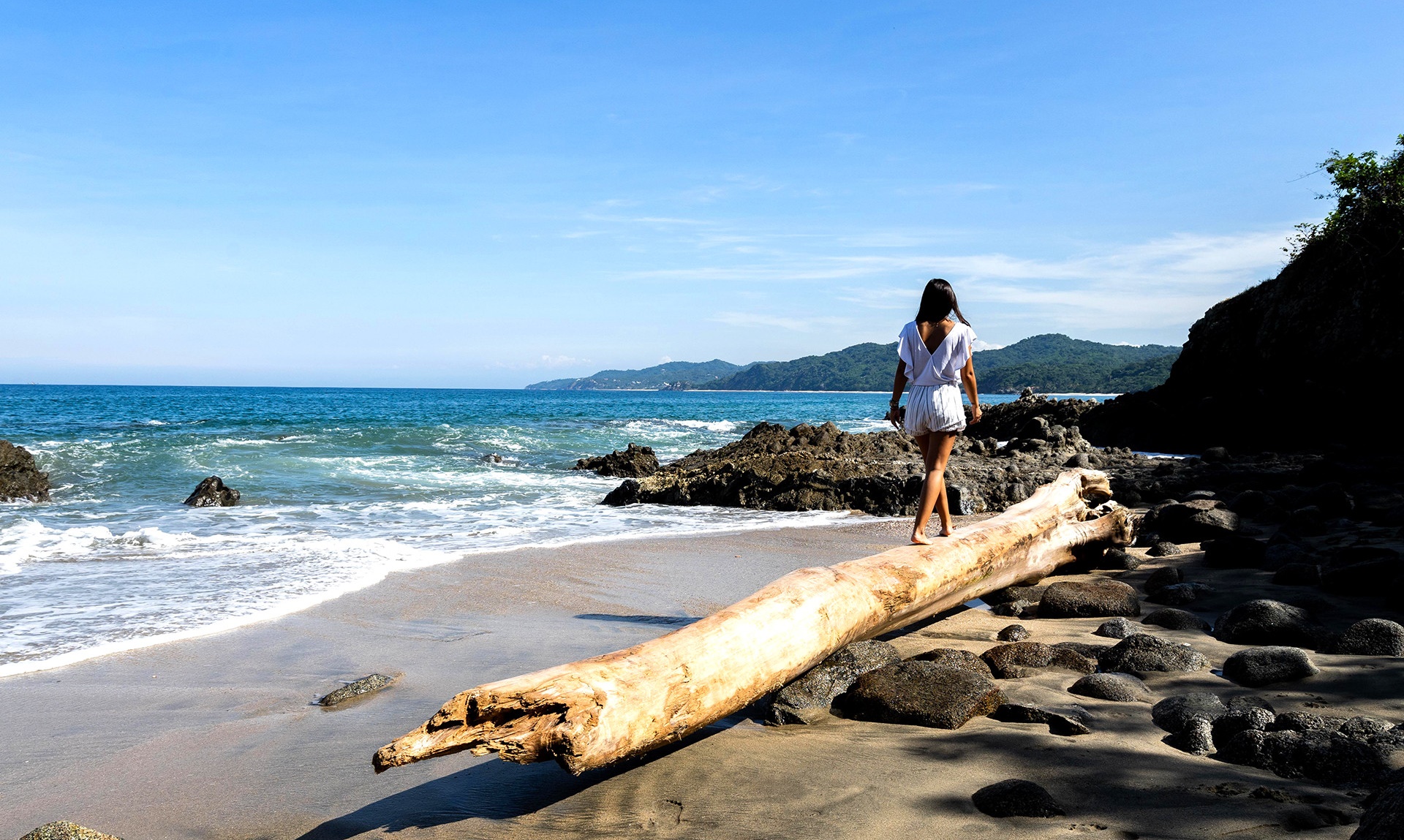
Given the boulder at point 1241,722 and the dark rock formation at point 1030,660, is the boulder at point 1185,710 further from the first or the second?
the dark rock formation at point 1030,660

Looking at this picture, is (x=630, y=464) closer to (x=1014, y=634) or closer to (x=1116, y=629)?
(x=1014, y=634)

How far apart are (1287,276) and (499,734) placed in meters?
25.6

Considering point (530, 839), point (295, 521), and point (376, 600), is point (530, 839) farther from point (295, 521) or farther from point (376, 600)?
point (295, 521)

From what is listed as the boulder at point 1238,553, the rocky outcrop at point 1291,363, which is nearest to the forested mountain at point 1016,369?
the rocky outcrop at point 1291,363

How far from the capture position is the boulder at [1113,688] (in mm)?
3631

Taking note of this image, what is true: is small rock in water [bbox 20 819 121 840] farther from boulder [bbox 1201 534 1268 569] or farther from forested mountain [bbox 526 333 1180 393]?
forested mountain [bbox 526 333 1180 393]

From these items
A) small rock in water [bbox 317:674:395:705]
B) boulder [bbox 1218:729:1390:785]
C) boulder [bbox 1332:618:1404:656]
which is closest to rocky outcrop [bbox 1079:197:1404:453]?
boulder [bbox 1332:618:1404:656]

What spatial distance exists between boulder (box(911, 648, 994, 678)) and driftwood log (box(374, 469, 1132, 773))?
0.26m

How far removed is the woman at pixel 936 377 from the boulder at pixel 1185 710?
6.87 ft

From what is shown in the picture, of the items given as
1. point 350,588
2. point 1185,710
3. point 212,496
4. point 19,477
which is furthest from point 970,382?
point 19,477

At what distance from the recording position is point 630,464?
17656mm

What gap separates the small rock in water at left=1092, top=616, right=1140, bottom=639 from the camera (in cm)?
475

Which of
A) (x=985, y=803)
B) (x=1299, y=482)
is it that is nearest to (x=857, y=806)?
(x=985, y=803)

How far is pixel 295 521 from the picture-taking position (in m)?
11.0
